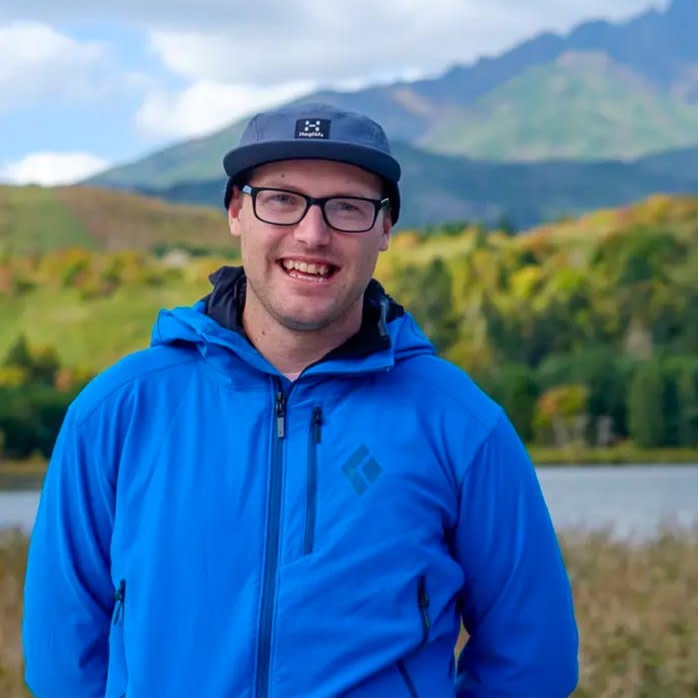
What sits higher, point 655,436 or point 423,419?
point 423,419

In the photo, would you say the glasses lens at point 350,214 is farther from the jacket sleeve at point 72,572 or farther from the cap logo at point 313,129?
the jacket sleeve at point 72,572

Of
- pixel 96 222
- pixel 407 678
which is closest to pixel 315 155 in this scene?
pixel 407 678

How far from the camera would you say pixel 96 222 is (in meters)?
15.2

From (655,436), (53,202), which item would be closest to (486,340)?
(655,436)

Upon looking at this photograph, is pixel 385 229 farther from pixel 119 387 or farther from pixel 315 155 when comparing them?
pixel 119 387

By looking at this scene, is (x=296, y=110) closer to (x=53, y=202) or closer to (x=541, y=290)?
(x=541, y=290)

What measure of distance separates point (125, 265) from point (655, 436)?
218 inches

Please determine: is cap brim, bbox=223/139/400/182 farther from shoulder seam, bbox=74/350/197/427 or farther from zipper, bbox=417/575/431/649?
zipper, bbox=417/575/431/649

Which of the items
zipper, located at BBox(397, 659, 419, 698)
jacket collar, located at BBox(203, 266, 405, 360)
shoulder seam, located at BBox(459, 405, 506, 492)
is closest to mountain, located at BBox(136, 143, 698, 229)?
jacket collar, located at BBox(203, 266, 405, 360)

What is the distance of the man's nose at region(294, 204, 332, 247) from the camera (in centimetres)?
219

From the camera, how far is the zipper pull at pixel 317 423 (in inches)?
85.3

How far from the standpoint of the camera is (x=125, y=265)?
1410 centimetres

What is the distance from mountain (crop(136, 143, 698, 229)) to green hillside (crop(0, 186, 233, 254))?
1.79ft

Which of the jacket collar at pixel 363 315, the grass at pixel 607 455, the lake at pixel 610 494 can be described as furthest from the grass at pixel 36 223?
the jacket collar at pixel 363 315
